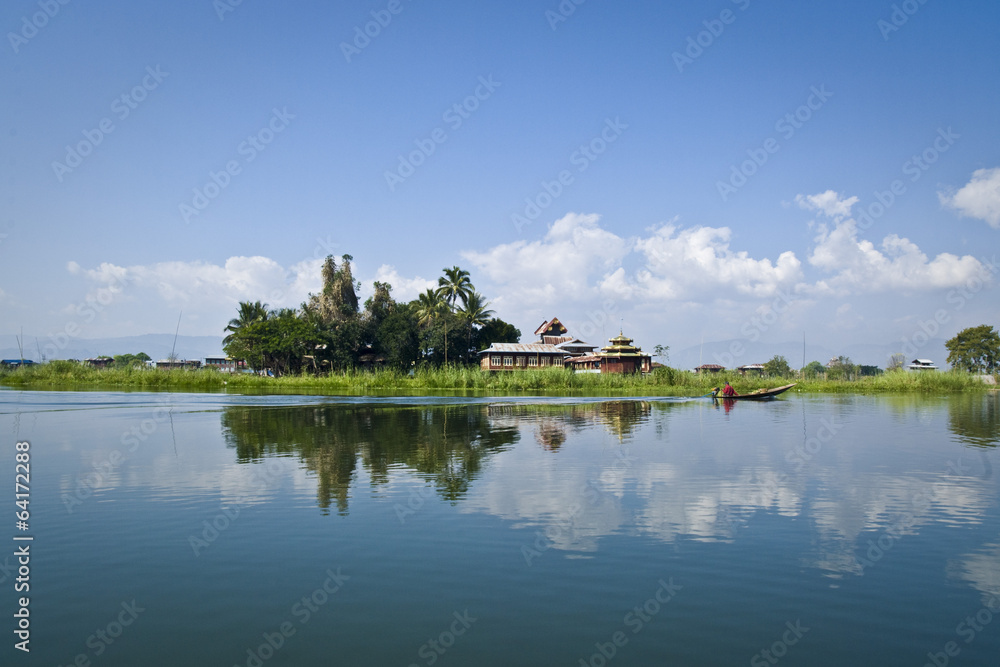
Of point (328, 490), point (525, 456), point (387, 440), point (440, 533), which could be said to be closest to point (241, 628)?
point (440, 533)

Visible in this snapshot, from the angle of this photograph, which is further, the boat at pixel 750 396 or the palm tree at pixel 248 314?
the palm tree at pixel 248 314

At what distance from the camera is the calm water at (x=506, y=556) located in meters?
5.88

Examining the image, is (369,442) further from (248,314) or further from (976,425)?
(248,314)

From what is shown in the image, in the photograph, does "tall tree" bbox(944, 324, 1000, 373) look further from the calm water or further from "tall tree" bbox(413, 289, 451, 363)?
the calm water

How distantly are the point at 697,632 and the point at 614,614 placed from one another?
0.81 meters

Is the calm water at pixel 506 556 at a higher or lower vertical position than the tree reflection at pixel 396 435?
lower

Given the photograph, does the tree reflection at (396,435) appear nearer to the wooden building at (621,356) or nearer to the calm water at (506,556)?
the calm water at (506,556)

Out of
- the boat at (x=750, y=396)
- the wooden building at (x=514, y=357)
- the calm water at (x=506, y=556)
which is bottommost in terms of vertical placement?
the calm water at (x=506, y=556)

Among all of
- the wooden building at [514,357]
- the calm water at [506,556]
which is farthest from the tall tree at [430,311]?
the calm water at [506,556]

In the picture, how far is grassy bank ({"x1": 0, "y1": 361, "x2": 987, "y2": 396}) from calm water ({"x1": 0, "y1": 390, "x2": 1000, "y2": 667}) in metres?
38.9

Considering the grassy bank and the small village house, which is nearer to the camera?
the grassy bank

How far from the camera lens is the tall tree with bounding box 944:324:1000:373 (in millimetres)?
91312

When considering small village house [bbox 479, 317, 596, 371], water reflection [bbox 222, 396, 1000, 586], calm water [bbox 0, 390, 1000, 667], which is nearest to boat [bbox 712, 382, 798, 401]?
water reflection [bbox 222, 396, 1000, 586]

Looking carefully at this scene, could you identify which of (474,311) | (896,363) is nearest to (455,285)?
(474,311)
